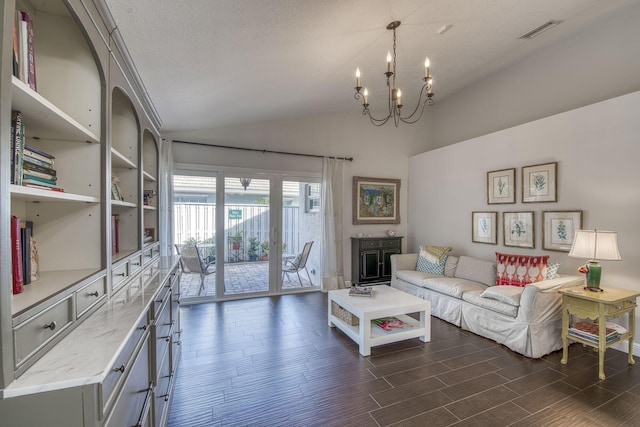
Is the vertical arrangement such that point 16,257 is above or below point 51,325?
above

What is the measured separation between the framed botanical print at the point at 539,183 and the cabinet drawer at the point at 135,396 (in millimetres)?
4424

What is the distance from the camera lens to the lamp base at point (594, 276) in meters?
2.69

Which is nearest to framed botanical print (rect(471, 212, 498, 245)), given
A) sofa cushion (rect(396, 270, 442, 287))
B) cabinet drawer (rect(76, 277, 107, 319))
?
sofa cushion (rect(396, 270, 442, 287))

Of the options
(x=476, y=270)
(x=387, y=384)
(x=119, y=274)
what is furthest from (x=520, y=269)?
(x=119, y=274)

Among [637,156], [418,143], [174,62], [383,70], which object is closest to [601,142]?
[637,156]

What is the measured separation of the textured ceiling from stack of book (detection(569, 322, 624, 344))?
10.4ft

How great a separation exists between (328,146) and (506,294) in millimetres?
3539

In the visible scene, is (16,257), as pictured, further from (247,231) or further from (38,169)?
(247,231)

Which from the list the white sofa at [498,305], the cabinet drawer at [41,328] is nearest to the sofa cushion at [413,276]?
the white sofa at [498,305]

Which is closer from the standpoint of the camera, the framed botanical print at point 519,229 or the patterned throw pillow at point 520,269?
the patterned throw pillow at point 520,269

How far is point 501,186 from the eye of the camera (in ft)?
13.5

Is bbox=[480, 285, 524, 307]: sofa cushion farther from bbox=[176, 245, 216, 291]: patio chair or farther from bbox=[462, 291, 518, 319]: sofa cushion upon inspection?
bbox=[176, 245, 216, 291]: patio chair

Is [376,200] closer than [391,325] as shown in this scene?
No

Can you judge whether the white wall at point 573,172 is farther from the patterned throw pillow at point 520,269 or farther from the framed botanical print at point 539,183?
the patterned throw pillow at point 520,269
